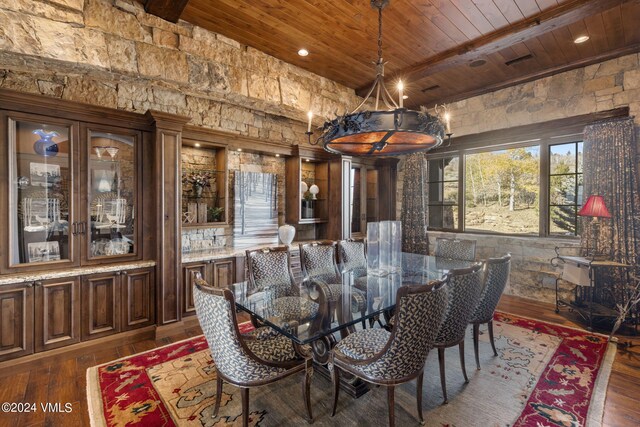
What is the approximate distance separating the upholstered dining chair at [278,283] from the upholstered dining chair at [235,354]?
0.85ft

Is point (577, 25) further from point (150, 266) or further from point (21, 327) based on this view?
point (21, 327)

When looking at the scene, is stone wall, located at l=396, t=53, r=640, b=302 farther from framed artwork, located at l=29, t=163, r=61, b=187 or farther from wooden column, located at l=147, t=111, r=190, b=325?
framed artwork, located at l=29, t=163, r=61, b=187

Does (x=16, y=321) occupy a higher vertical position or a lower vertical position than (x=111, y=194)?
lower

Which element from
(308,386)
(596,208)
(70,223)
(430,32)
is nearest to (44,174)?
(70,223)

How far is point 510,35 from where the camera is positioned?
3.00 meters

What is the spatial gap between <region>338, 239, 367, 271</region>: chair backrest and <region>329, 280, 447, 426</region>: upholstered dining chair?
69.6 inches

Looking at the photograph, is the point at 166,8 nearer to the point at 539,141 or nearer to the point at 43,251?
the point at 43,251

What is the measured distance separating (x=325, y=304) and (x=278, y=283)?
0.76m

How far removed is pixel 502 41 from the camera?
3109mm

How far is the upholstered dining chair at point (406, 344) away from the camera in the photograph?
1.58 m

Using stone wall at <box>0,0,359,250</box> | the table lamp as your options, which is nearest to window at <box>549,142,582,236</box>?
the table lamp

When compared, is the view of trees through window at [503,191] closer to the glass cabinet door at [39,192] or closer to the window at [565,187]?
the window at [565,187]

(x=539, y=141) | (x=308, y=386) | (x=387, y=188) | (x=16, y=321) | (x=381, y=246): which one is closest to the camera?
(x=308, y=386)

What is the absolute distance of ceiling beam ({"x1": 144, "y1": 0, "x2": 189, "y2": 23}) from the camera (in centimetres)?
253
